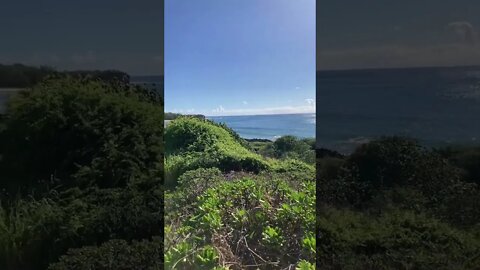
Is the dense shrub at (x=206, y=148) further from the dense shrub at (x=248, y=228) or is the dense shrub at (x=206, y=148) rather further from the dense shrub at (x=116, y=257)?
the dense shrub at (x=116, y=257)

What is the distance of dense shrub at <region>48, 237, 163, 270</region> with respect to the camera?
169 inches

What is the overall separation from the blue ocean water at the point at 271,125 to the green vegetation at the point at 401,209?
2.42ft

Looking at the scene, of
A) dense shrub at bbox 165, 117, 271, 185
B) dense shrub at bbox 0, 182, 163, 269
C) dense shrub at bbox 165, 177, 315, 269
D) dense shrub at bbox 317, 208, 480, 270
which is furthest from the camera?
dense shrub at bbox 165, 117, 271, 185

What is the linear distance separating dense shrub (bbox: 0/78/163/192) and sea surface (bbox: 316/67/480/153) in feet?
5.11

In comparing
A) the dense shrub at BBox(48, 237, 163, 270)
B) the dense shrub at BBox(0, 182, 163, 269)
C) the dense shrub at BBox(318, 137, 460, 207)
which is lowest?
the dense shrub at BBox(48, 237, 163, 270)

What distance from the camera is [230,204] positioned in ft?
17.4

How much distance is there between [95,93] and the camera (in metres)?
4.42

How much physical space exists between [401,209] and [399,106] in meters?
0.82

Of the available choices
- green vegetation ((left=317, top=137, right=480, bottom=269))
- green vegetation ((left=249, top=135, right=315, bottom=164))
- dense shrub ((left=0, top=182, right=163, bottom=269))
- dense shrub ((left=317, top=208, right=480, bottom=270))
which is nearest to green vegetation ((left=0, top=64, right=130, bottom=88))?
dense shrub ((left=0, top=182, right=163, bottom=269))

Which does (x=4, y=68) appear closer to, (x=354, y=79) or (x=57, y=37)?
(x=57, y=37)

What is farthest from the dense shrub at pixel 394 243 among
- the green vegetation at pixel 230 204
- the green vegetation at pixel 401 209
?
the green vegetation at pixel 230 204

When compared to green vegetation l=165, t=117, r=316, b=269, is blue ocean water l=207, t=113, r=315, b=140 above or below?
above

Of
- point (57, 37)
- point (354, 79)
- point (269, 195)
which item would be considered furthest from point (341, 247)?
point (57, 37)

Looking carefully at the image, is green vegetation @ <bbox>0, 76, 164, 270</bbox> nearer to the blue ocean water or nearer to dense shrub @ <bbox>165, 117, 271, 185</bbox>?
dense shrub @ <bbox>165, 117, 271, 185</bbox>
